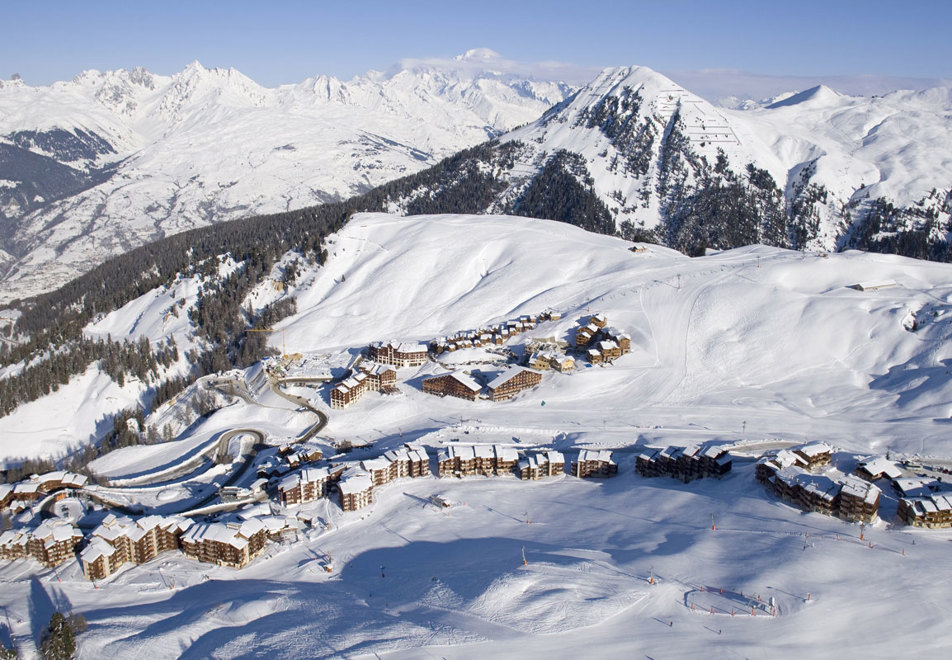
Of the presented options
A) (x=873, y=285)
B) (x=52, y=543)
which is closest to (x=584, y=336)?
(x=873, y=285)

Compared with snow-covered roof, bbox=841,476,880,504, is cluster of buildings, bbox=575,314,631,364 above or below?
above

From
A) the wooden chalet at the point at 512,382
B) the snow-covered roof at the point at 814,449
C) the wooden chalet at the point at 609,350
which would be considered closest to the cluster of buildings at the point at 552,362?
the wooden chalet at the point at 512,382

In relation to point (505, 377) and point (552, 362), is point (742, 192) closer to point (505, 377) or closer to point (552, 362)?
point (552, 362)

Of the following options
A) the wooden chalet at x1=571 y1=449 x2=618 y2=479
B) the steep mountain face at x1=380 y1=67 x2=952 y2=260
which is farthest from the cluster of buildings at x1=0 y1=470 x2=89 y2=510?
the steep mountain face at x1=380 y1=67 x2=952 y2=260

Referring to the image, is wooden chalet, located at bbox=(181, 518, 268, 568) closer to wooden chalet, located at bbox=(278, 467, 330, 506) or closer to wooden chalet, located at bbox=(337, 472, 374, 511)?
wooden chalet, located at bbox=(278, 467, 330, 506)

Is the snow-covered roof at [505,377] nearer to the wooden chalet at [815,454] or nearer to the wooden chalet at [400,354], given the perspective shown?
the wooden chalet at [400,354]

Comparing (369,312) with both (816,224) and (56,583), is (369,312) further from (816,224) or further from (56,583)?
(816,224)
